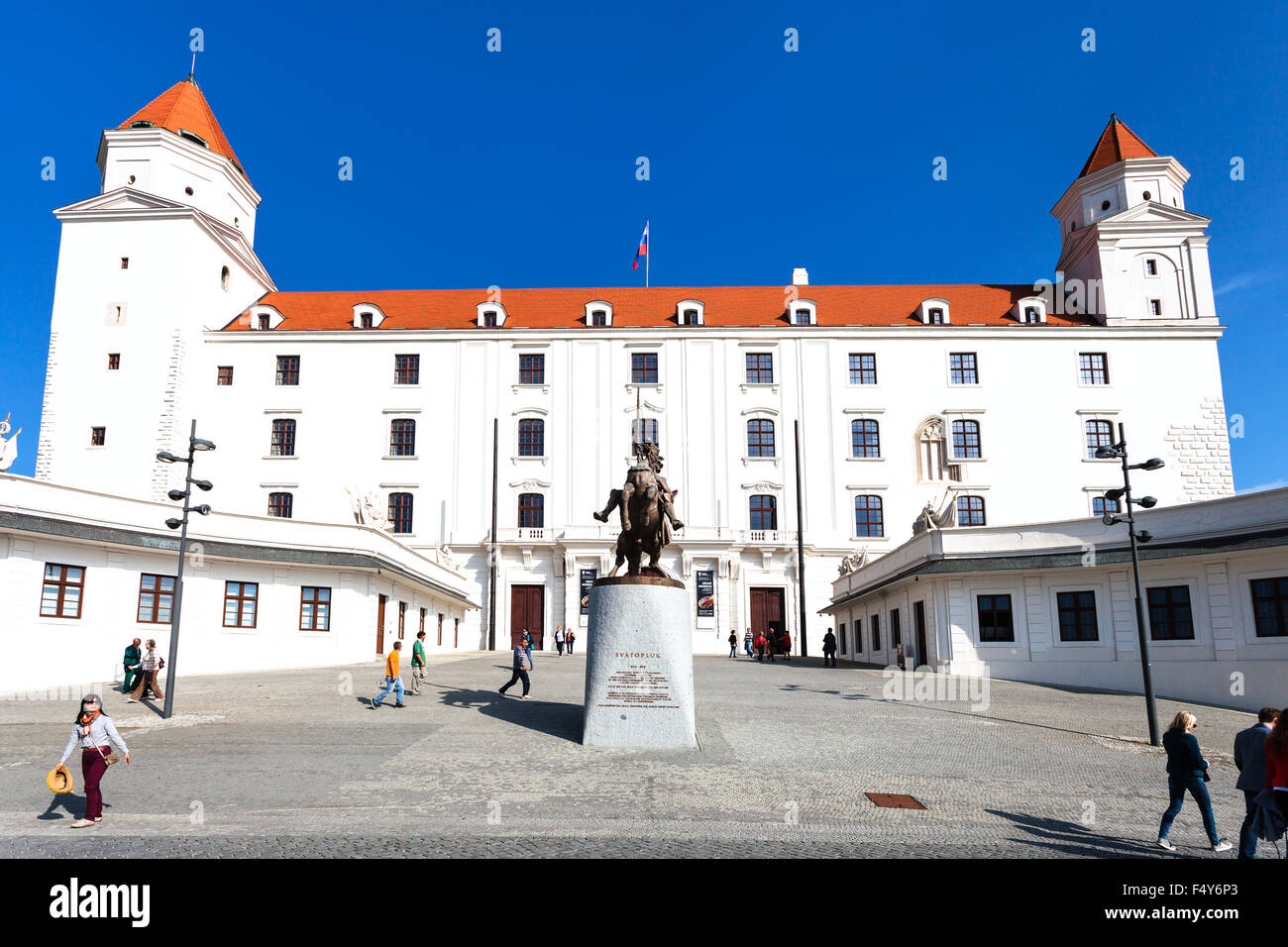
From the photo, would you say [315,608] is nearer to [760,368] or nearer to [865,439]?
[760,368]

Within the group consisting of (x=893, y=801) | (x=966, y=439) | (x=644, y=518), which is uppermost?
(x=966, y=439)

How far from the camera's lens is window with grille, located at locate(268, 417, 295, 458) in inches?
1988

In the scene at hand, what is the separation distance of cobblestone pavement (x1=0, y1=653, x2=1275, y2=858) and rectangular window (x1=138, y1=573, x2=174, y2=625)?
6325mm

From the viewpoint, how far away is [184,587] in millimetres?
26609

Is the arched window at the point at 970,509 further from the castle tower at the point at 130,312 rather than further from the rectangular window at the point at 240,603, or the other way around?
the castle tower at the point at 130,312

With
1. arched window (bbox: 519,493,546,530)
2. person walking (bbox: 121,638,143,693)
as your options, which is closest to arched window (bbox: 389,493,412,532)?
arched window (bbox: 519,493,546,530)

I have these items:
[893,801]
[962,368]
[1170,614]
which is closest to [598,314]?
[962,368]

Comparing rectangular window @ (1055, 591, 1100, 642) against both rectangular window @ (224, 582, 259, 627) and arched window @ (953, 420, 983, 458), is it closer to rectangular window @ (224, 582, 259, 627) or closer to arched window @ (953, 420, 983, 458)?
arched window @ (953, 420, 983, 458)

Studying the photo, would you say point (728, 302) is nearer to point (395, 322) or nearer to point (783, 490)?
point (783, 490)

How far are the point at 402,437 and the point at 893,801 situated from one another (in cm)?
4400

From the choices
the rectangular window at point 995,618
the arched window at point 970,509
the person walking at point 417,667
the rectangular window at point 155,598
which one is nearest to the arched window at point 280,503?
the rectangular window at point 155,598

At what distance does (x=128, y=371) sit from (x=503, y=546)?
73.4 ft
